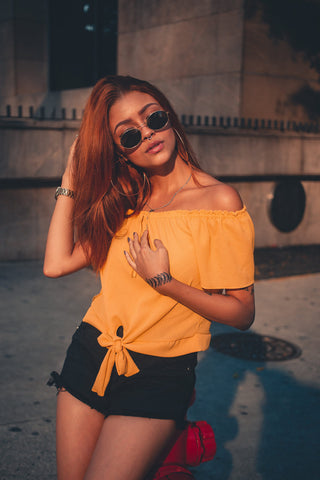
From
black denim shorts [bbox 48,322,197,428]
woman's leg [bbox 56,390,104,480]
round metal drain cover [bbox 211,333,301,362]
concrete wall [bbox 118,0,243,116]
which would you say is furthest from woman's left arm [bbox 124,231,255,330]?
concrete wall [bbox 118,0,243,116]

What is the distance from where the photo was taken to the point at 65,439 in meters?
2.08

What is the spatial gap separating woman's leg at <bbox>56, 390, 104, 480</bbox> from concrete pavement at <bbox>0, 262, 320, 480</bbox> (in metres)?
1.24

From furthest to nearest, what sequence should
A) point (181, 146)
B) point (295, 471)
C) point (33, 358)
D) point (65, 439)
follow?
point (33, 358) < point (295, 471) < point (181, 146) < point (65, 439)

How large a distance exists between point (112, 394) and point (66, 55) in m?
17.4

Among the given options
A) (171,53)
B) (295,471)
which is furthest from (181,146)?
(171,53)

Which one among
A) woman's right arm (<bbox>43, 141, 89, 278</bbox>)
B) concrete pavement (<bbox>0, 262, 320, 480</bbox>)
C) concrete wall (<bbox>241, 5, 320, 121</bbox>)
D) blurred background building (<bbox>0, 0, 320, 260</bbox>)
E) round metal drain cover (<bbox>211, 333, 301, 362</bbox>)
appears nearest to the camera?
woman's right arm (<bbox>43, 141, 89, 278</bbox>)

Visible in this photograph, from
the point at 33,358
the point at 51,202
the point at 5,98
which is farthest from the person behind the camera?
the point at 5,98

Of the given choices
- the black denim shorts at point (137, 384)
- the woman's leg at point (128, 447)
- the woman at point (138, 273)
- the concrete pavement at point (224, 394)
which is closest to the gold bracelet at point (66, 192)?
the woman at point (138, 273)

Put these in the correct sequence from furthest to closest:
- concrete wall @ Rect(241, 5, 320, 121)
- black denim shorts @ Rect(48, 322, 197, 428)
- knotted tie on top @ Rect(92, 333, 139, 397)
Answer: concrete wall @ Rect(241, 5, 320, 121)
knotted tie on top @ Rect(92, 333, 139, 397)
black denim shorts @ Rect(48, 322, 197, 428)

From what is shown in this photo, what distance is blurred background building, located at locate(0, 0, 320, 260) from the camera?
29.5 feet

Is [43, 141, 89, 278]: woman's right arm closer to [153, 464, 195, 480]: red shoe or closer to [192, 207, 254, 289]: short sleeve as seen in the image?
[192, 207, 254, 289]: short sleeve

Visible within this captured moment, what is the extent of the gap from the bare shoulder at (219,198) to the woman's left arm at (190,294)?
0.28 meters

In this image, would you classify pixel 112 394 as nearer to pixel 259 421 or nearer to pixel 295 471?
pixel 295 471

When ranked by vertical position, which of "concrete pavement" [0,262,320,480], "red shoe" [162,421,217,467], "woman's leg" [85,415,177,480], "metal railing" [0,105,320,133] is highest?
A: "metal railing" [0,105,320,133]
